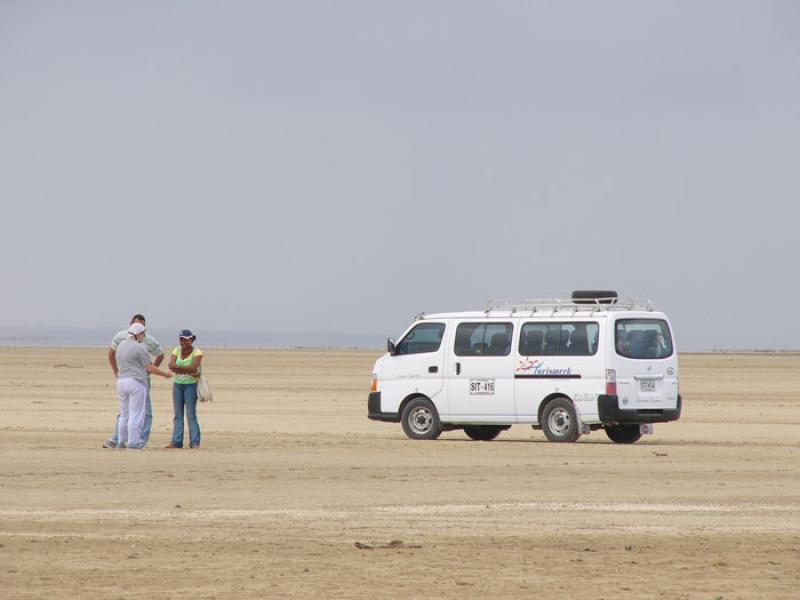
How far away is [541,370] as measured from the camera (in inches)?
1087

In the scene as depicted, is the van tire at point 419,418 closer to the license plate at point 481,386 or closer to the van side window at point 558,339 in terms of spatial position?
the license plate at point 481,386

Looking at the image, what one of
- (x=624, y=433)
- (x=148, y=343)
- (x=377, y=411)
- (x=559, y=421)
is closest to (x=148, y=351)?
(x=148, y=343)

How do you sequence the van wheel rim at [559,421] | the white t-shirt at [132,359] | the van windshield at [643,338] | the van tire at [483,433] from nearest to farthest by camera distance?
the white t-shirt at [132,359] → the van windshield at [643,338] → the van wheel rim at [559,421] → the van tire at [483,433]

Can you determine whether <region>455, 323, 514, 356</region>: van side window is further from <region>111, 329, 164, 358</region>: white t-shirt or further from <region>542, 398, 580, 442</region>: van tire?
<region>111, 329, 164, 358</region>: white t-shirt

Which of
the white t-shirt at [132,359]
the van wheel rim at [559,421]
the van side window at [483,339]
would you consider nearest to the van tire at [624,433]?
the van wheel rim at [559,421]

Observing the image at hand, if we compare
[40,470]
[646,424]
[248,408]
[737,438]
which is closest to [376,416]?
[646,424]

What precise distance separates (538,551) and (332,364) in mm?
70749

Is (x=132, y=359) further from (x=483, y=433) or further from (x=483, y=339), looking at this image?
(x=483, y=433)

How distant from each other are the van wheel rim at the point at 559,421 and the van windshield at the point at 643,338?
1.31 metres

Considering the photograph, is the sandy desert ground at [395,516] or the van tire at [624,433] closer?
the sandy desert ground at [395,516]

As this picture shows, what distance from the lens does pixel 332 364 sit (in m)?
84.4

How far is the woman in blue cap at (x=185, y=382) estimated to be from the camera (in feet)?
82.8

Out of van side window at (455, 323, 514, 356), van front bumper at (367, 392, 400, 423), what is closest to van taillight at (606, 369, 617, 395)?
van side window at (455, 323, 514, 356)

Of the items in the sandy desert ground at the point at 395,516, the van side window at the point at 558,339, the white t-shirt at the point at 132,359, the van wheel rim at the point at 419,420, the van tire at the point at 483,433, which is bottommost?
the sandy desert ground at the point at 395,516
